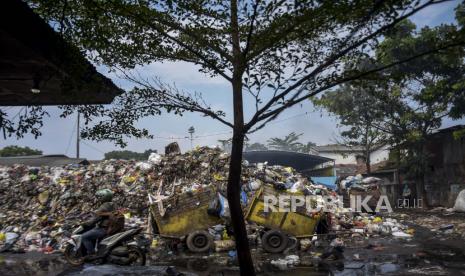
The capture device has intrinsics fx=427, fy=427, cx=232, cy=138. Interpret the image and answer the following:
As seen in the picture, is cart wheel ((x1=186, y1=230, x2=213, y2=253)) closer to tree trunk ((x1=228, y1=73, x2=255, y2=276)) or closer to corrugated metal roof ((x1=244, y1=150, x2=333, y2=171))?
tree trunk ((x1=228, y1=73, x2=255, y2=276))

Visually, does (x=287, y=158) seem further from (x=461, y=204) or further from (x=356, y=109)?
(x=461, y=204)

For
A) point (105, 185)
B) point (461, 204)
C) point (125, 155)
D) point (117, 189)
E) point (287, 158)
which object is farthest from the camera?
point (125, 155)

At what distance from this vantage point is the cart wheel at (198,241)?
1101cm

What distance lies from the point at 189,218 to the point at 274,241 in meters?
2.26

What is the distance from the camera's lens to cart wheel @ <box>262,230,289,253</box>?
10.8 m

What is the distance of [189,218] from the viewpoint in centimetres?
1108

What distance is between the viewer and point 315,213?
11188mm

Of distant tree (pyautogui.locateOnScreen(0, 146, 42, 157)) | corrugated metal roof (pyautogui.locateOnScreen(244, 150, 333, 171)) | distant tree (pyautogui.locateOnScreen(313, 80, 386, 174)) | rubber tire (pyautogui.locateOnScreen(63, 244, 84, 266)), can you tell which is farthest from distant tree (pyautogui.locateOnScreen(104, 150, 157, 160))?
rubber tire (pyautogui.locateOnScreen(63, 244, 84, 266))

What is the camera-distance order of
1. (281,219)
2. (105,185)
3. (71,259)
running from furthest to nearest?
(105,185)
(281,219)
(71,259)

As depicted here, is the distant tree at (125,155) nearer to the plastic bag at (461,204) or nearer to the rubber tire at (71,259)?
the plastic bag at (461,204)

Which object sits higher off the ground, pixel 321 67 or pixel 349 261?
pixel 321 67

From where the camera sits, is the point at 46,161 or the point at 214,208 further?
the point at 46,161

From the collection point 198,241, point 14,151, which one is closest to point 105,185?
point 198,241

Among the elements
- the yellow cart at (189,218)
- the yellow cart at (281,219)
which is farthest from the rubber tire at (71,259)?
the yellow cart at (281,219)
